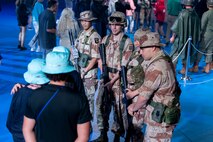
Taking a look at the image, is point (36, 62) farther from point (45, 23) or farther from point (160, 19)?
point (160, 19)

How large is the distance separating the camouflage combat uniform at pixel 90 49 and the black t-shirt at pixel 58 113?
222cm

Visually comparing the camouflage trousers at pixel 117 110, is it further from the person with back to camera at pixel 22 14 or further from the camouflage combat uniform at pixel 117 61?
the person with back to camera at pixel 22 14


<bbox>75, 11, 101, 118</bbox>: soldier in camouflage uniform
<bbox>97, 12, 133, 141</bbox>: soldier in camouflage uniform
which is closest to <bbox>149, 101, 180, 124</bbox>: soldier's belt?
<bbox>97, 12, 133, 141</bbox>: soldier in camouflage uniform

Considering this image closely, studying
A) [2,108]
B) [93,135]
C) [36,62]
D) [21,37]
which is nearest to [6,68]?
[21,37]

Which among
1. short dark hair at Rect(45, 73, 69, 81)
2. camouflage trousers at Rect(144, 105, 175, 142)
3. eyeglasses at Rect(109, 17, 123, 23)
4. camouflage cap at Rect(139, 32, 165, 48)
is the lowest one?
camouflage trousers at Rect(144, 105, 175, 142)

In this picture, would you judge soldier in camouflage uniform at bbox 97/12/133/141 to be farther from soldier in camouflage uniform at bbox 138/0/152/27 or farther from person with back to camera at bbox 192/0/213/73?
soldier in camouflage uniform at bbox 138/0/152/27

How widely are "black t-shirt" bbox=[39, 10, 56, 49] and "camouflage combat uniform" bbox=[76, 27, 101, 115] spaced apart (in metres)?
2.06

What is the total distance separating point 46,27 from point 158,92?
160 inches

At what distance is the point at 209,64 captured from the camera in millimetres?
8359

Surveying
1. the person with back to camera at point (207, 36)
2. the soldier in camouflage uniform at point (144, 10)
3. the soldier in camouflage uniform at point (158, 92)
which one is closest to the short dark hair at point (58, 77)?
the soldier in camouflage uniform at point (158, 92)

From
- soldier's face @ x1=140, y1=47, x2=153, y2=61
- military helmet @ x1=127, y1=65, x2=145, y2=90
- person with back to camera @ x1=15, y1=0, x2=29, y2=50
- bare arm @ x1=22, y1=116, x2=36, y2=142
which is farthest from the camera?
person with back to camera @ x1=15, y1=0, x2=29, y2=50

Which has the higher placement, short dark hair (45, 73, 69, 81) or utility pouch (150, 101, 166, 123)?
short dark hair (45, 73, 69, 81)

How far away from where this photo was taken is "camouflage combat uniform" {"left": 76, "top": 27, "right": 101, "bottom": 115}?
4512 millimetres

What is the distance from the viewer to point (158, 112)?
316 cm
